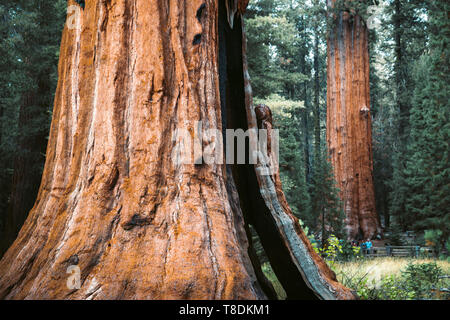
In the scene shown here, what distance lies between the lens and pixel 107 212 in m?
2.89

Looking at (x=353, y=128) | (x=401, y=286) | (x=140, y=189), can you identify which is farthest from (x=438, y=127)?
(x=140, y=189)

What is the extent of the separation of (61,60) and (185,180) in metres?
2.18

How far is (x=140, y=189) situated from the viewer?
114 inches

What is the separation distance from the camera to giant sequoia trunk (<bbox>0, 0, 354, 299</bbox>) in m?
2.60

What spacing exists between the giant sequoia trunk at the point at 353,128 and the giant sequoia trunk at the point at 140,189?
10.9 m

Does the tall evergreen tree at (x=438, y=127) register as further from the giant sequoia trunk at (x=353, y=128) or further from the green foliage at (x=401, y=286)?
the green foliage at (x=401, y=286)

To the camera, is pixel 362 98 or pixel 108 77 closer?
pixel 108 77

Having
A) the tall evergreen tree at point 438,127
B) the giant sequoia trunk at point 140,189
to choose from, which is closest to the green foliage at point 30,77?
the giant sequoia trunk at point 140,189

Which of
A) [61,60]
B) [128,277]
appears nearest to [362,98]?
[61,60]

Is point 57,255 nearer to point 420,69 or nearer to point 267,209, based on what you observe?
point 267,209

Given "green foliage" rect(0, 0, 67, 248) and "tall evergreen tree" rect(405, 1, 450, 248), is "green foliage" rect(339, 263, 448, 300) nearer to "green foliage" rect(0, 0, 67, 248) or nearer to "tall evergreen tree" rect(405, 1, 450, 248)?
"tall evergreen tree" rect(405, 1, 450, 248)

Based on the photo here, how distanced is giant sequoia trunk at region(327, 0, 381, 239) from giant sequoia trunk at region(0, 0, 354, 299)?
35.9 ft

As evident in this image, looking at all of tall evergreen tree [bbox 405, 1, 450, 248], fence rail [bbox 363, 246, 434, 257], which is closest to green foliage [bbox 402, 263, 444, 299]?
fence rail [bbox 363, 246, 434, 257]

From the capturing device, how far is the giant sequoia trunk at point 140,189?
2.60 meters
